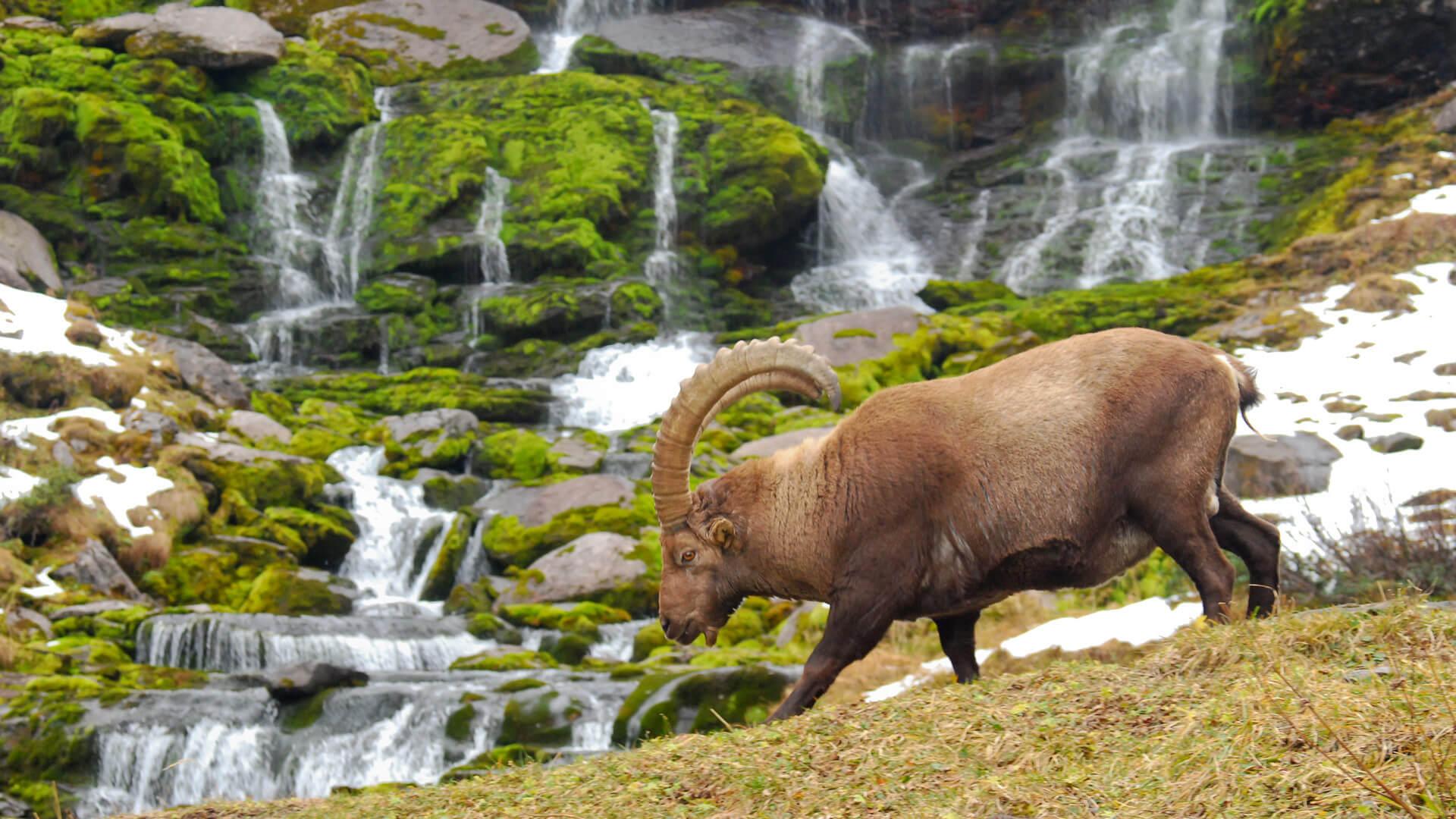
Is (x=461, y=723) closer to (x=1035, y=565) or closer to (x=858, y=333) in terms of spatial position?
(x=1035, y=565)

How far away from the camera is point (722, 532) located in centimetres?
729

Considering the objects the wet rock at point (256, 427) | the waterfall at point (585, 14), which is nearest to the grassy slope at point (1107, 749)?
the wet rock at point (256, 427)

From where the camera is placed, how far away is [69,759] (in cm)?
1143

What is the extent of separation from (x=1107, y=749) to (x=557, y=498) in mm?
15278

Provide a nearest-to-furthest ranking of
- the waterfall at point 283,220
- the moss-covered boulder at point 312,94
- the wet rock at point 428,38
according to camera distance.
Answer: the waterfall at point 283,220, the moss-covered boulder at point 312,94, the wet rock at point 428,38

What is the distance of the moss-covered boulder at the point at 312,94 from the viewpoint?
108 ft

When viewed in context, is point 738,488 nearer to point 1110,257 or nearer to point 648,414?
point 648,414

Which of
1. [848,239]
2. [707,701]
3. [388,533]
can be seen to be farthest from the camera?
[848,239]

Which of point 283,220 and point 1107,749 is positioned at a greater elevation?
point 1107,749

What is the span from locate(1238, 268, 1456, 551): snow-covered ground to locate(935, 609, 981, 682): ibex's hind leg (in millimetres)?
3972

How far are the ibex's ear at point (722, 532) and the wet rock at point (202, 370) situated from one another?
17476mm

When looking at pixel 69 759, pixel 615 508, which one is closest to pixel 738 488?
pixel 69 759

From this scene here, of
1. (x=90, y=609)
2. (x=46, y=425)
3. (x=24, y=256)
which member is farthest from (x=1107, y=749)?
(x=24, y=256)

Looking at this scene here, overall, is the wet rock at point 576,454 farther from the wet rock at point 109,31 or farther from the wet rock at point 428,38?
the wet rock at point 109,31
